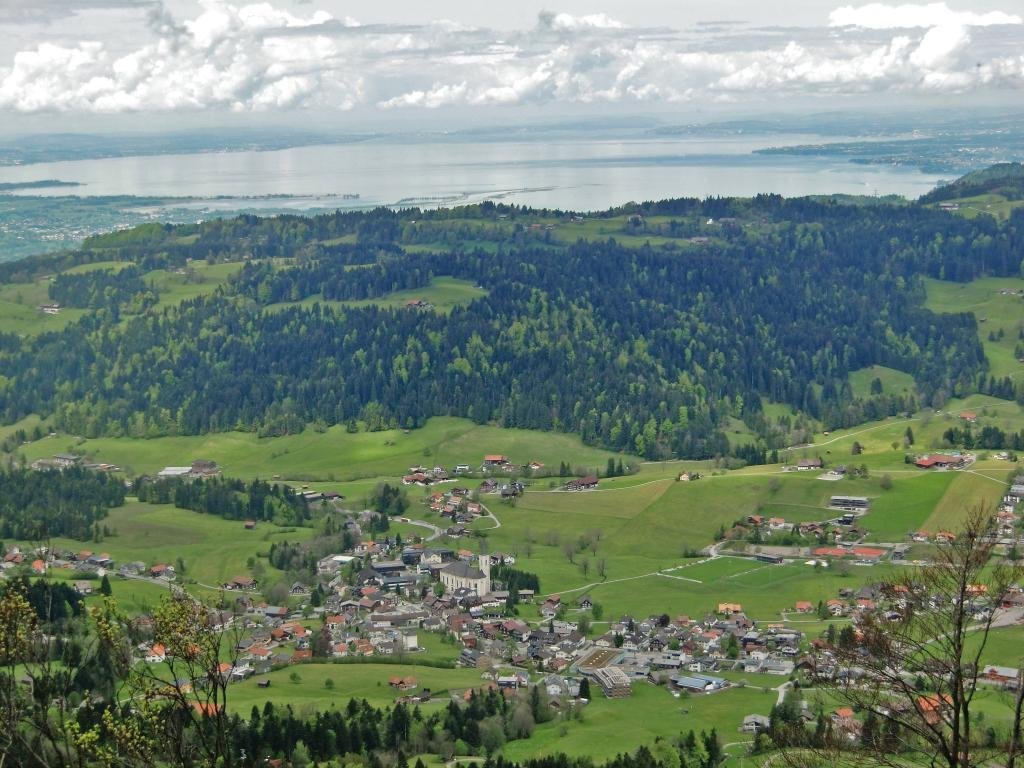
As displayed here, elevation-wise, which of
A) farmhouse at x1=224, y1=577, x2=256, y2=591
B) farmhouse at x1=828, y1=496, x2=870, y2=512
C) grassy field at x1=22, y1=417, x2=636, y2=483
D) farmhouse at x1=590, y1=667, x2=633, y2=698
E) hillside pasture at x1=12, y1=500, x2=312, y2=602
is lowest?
grassy field at x1=22, y1=417, x2=636, y2=483

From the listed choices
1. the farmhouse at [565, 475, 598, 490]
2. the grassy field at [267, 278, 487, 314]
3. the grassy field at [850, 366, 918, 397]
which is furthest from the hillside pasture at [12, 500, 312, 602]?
the grassy field at [850, 366, 918, 397]

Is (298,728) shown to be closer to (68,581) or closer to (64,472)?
(68,581)

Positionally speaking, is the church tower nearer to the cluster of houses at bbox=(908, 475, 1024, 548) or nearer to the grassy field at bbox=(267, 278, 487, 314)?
the cluster of houses at bbox=(908, 475, 1024, 548)

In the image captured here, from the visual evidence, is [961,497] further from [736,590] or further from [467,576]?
[467,576]

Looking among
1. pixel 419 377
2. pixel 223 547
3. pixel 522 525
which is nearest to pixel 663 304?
pixel 419 377

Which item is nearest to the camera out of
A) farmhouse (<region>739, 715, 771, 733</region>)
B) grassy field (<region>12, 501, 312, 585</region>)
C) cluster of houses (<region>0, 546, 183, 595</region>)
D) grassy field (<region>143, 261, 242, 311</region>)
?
farmhouse (<region>739, 715, 771, 733</region>)

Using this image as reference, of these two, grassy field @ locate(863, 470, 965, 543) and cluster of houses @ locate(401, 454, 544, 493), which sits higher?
grassy field @ locate(863, 470, 965, 543)
